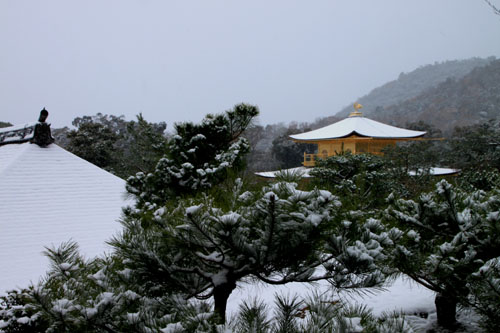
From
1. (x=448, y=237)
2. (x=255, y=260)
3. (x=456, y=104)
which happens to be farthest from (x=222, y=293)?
(x=456, y=104)

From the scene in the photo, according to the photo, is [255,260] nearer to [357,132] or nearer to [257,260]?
[257,260]

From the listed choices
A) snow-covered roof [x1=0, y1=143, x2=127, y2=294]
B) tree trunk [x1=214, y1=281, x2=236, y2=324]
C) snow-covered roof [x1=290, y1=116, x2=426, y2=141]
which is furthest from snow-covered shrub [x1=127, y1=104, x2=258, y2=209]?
snow-covered roof [x1=290, y1=116, x2=426, y2=141]

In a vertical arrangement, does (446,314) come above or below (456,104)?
below

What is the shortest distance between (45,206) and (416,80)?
263 ft

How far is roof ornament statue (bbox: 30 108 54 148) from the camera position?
7035 millimetres

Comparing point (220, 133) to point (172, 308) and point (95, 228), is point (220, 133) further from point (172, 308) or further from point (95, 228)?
point (172, 308)

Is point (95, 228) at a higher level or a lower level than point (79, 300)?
lower

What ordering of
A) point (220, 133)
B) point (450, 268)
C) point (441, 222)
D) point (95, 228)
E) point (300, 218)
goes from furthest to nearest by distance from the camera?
point (95, 228) → point (220, 133) → point (441, 222) → point (450, 268) → point (300, 218)

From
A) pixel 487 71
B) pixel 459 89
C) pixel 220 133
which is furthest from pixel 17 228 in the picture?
pixel 487 71

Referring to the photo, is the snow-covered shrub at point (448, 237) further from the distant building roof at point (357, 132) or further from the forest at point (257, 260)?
the distant building roof at point (357, 132)

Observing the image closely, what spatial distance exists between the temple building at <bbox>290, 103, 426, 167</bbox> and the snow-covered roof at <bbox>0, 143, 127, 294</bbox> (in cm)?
1145

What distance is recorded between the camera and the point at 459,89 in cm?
4834

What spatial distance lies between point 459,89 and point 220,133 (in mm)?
50571

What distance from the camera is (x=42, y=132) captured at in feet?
23.3
